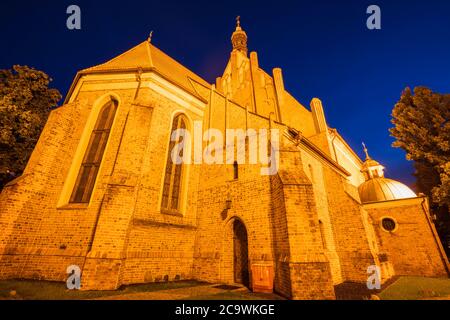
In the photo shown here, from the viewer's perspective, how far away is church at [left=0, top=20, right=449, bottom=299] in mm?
6902

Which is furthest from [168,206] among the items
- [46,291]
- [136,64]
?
[136,64]

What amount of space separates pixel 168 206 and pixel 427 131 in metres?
16.9

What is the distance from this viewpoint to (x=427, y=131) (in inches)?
503

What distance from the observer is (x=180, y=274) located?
8797 mm

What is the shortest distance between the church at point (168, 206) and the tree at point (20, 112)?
3055 mm

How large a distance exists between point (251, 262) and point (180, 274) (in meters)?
3.34

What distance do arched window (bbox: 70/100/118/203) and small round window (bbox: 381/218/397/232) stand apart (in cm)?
1979

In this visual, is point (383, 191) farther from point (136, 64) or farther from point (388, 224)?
point (136, 64)

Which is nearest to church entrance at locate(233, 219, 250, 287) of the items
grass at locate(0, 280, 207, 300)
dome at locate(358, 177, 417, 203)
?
grass at locate(0, 280, 207, 300)

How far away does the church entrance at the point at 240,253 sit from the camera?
342 inches

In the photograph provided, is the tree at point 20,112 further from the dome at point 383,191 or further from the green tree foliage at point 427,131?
the dome at point 383,191

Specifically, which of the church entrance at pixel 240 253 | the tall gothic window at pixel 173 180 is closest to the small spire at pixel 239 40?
the tall gothic window at pixel 173 180

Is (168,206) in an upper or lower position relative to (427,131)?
lower

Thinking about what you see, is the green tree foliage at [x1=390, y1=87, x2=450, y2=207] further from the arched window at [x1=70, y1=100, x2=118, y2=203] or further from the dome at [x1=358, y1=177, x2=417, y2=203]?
the arched window at [x1=70, y1=100, x2=118, y2=203]
